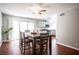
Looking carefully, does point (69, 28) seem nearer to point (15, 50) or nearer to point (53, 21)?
point (53, 21)

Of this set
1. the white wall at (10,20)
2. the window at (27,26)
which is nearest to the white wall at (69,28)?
the white wall at (10,20)

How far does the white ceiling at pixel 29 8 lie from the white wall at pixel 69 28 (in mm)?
137

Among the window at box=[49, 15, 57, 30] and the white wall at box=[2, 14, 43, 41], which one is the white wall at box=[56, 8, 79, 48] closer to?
the window at box=[49, 15, 57, 30]

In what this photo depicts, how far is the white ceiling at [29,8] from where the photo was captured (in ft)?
6.95

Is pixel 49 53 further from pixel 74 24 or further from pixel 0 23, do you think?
pixel 0 23

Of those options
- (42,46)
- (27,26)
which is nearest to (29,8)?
(27,26)

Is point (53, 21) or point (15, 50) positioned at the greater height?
point (53, 21)

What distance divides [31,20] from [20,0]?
0.49 metres

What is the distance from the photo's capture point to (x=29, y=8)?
2.15 m

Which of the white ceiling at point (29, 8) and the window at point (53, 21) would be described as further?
the window at point (53, 21)

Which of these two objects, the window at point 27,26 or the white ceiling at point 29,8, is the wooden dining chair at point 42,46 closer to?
the window at point 27,26

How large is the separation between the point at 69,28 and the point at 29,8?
1.00m

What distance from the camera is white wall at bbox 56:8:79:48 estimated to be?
2.16 meters

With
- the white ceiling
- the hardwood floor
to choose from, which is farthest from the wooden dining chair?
the white ceiling
